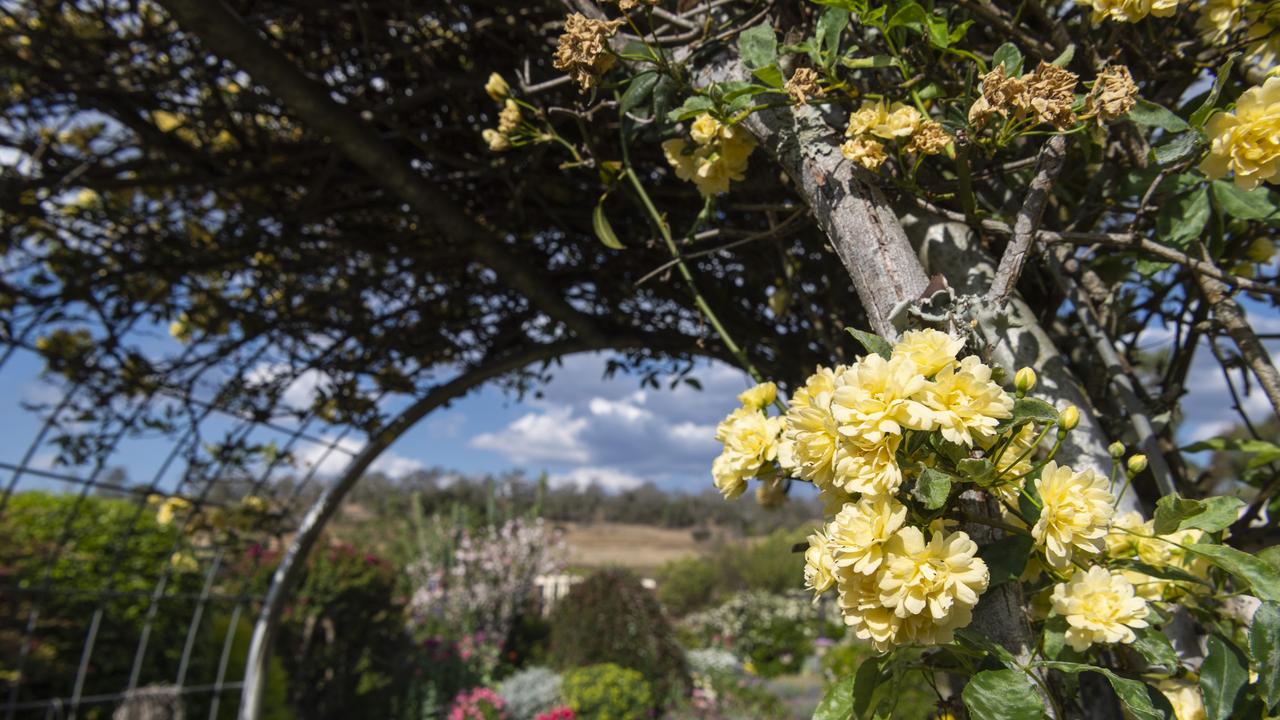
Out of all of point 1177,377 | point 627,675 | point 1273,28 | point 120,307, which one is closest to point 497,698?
point 627,675

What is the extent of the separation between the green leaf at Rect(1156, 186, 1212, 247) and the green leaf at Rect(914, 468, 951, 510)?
439mm

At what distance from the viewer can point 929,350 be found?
1.59ft

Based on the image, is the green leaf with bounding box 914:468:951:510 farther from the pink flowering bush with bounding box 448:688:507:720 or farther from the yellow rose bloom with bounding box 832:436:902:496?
the pink flowering bush with bounding box 448:688:507:720

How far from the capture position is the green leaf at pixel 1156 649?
22.1 inches

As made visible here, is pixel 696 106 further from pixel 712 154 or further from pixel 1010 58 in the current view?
pixel 1010 58

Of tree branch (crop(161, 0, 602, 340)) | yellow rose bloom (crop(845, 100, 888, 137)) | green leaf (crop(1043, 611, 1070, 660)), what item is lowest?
green leaf (crop(1043, 611, 1070, 660))

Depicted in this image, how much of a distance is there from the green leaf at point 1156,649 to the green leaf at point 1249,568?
78 mm

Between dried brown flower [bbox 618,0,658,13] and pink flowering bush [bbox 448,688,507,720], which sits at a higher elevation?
dried brown flower [bbox 618,0,658,13]

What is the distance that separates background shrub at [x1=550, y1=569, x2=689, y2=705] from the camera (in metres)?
5.90

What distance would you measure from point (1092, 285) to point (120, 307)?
2.44 metres

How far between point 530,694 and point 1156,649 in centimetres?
532

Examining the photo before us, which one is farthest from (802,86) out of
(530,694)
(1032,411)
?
(530,694)

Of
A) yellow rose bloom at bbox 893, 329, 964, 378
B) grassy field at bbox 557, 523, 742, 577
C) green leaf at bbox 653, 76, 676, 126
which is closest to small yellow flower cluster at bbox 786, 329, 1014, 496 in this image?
yellow rose bloom at bbox 893, 329, 964, 378

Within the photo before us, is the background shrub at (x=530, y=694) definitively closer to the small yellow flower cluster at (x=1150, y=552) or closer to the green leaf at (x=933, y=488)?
the small yellow flower cluster at (x=1150, y=552)
